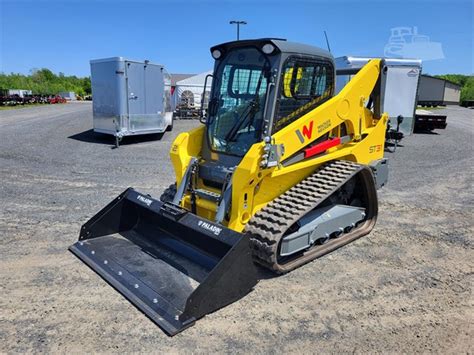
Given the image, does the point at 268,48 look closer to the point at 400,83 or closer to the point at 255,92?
the point at 255,92

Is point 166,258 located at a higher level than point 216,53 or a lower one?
lower

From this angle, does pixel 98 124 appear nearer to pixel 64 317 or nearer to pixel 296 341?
pixel 64 317

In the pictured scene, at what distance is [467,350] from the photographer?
299 cm

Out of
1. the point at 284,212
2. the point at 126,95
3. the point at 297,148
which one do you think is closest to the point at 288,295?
the point at 284,212

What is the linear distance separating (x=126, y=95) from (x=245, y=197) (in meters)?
9.53

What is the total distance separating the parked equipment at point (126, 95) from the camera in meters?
12.2

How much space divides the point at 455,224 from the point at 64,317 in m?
5.39

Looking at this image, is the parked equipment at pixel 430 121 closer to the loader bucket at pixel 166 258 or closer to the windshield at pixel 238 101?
the windshield at pixel 238 101

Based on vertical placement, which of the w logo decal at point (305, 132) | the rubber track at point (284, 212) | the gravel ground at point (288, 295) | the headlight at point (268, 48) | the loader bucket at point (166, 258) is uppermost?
the headlight at point (268, 48)

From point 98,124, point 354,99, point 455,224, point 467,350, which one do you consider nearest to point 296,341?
point 467,350

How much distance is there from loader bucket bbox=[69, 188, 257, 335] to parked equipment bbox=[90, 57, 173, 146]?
26.4ft

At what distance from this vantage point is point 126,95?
485 inches

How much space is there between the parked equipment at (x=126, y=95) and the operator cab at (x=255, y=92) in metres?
8.16

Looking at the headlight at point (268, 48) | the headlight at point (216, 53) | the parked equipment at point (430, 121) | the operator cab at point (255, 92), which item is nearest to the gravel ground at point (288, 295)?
the operator cab at point (255, 92)
